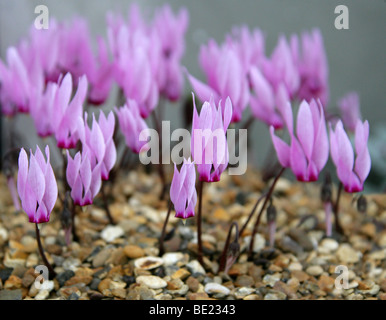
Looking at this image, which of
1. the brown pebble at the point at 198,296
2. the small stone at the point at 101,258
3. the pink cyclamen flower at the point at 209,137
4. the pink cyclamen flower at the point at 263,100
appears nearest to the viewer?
the pink cyclamen flower at the point at 209,137

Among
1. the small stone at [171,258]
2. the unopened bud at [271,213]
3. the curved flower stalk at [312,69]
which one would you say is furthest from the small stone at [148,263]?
the curved flower stalk at [312,69]

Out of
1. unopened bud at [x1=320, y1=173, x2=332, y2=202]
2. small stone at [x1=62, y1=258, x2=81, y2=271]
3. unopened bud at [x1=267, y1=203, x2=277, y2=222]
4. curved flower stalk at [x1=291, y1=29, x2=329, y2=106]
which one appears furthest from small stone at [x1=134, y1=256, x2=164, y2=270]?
curved flower stalk at [x1=291, y1=29, x2=329, y2=106]

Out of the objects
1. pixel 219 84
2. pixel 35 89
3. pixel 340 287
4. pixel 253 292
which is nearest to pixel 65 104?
pixel 35 89

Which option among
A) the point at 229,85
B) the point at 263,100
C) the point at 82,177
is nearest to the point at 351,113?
the point at 263,100

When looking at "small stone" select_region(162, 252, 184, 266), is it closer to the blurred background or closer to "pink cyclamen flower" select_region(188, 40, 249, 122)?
"pink cyclamen flower" select_region(188, 40, 249, 122)

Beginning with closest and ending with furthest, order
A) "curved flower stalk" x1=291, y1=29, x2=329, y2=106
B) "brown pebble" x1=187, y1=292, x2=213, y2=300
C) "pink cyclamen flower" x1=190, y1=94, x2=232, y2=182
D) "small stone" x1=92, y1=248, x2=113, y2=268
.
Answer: "pink cyclamen flower" x1=190, y1=94, x2=232, y2=182 → "brown pebble" x1=187, y1=292, x2=213, y2=300 → "small stone" x1=92, y1=248, x2=113, y2=268 → "curved flower stalk" x1=291, y1=29, x2=329, y2=106

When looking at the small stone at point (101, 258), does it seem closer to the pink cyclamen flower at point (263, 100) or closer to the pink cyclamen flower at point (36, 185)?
the pink cyclamen flower at point (36, 185)

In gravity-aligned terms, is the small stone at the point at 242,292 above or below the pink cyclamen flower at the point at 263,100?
below
